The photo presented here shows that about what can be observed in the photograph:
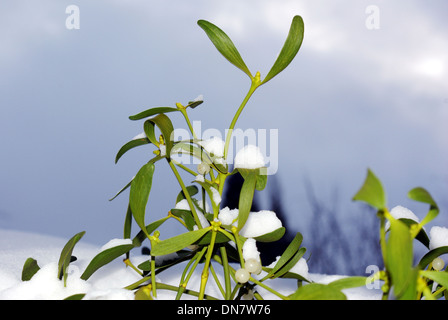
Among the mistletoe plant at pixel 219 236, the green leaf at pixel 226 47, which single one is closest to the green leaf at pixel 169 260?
the mistletoe plant at pixel 219 236

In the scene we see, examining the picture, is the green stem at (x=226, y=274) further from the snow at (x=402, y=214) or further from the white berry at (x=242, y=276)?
the snow at (x=402, y=214)

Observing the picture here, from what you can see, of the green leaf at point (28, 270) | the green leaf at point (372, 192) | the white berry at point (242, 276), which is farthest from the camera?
the green leaf at point (28, 270)

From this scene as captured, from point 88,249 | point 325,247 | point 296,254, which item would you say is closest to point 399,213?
point 296,254

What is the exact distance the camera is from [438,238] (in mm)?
428

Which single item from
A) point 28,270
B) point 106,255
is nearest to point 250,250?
point 106,255

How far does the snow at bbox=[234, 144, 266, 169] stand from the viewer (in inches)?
18.6

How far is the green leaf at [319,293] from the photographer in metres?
0.28

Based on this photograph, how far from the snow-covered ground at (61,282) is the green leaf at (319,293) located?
0.40 ft

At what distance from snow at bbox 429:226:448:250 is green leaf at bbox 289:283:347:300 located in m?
0.19

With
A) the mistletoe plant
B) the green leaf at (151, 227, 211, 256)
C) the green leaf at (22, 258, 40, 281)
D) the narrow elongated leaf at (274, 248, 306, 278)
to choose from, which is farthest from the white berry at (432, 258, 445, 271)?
the green leaf at (22, 258, 40, 281)

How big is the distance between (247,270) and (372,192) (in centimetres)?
17

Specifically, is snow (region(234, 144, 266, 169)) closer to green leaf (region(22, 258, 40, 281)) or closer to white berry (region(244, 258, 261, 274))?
white berry (region(244, 258, 261, 274))

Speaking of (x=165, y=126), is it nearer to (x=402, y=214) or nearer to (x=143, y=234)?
(x=143, y=234)
